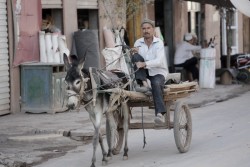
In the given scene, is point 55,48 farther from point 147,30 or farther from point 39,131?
point 147,30

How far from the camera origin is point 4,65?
14516 mm

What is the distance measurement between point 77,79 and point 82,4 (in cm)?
947

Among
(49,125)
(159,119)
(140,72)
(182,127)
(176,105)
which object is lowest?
(49,125)

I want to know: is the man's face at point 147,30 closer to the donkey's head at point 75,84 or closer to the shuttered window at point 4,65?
the donkey's head at point 75,84

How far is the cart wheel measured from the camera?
924 cm

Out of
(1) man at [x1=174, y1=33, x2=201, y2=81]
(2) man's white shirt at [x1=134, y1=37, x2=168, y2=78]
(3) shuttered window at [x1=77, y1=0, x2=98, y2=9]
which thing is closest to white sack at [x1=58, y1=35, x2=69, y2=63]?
(3) shuttered window at [x1=77, y1=0, x2=98, y2=9]

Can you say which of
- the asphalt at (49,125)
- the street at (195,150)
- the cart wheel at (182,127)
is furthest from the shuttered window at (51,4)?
the cart wheel at (182,127)

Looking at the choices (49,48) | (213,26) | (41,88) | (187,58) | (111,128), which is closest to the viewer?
(111,128)

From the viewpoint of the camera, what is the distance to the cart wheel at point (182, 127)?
9242 mm

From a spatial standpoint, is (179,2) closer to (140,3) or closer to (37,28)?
(140,3)

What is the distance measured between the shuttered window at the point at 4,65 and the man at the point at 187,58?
324 inches

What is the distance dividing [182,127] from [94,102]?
187 centimetres

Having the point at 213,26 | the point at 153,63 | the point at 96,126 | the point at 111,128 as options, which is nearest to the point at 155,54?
the point at 153,63

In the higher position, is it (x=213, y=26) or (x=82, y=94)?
(x=213, y=26)
